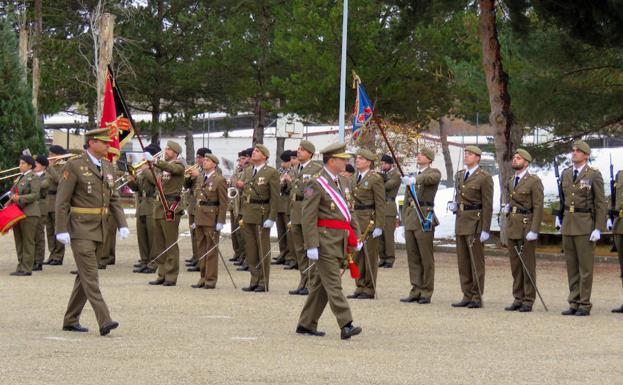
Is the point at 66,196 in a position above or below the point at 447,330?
above

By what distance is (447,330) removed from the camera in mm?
12766

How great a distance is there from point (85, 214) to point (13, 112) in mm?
27729

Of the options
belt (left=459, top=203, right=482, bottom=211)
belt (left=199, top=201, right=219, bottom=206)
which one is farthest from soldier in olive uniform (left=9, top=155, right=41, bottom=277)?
belt (left=459, top=203, right=482, bottom=211)

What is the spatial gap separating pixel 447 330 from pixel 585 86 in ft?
36.9

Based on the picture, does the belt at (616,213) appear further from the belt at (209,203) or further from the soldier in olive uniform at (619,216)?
the belt at (209,203)

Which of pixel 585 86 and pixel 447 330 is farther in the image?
pixel 585 86

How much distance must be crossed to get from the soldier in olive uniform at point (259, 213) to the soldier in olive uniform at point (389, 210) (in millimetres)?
3999

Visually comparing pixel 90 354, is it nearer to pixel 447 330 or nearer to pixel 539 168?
pixel 447 330

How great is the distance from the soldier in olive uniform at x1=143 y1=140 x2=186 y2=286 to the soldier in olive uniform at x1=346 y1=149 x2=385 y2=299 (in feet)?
8.67

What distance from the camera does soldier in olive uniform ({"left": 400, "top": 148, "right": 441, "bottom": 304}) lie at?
15703 mm

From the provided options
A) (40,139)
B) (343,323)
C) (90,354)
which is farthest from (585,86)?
(40,139)

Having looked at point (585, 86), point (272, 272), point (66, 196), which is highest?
point (585, 86)

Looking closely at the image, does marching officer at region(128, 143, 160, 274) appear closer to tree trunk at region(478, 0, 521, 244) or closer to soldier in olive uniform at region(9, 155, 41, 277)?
soldier in olive uniform at region(9, 155, 41, 277)

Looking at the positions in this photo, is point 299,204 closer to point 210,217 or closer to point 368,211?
point 210,217
